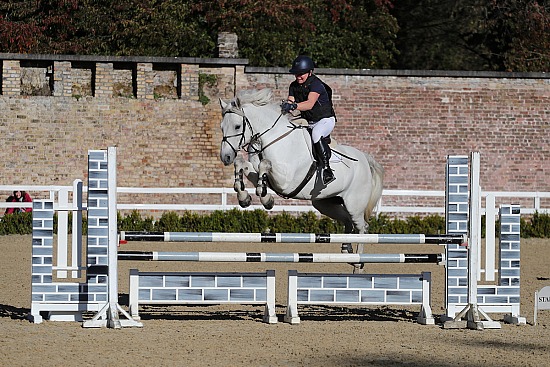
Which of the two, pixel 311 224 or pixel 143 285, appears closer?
pixel 143 285

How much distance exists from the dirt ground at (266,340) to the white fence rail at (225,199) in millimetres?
9388

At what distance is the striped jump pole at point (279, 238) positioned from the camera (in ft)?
30.2

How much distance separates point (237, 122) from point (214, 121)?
1336 cm

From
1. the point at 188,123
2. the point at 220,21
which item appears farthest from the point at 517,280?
the point at 220,21

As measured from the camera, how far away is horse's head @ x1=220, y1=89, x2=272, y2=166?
9.97 metres

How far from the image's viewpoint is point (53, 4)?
1150 inches

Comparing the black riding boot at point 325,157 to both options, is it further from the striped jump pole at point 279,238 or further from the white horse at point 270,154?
the striped jump pole at point 279,238

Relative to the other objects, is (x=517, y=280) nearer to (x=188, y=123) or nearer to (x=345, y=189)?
(x=345, y=189)

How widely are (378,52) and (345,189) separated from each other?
21.7 m

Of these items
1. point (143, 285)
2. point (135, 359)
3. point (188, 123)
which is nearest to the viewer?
point (135, 359)

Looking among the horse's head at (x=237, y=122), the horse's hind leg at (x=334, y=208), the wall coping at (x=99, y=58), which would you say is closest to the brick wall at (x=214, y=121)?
the wall coping at (x=99, y=58)

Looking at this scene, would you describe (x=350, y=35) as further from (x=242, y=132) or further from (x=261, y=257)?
(x=261, y=257)

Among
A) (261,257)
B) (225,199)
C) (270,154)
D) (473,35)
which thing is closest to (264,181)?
(270,154)

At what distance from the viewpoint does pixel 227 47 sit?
24.2 m
